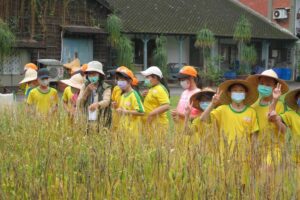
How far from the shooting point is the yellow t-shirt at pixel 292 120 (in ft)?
14.3

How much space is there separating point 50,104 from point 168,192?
364cm

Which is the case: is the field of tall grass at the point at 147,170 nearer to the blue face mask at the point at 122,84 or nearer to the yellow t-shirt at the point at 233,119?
the yellow t-shirt at the point at 233,119

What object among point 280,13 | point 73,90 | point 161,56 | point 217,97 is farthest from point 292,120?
point 280,13

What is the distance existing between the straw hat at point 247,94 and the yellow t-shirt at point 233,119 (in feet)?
0.29

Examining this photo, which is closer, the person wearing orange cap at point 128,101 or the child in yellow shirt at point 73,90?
the person wearing orange cap at point 128,101

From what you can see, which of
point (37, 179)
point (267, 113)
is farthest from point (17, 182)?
point (267, 113)

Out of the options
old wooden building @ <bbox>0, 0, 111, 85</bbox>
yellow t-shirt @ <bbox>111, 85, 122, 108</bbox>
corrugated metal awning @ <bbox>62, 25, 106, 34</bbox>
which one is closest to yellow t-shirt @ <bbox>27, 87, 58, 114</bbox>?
yellow t-shirt @ <bbox>111, 85, 122, 108</bbox>

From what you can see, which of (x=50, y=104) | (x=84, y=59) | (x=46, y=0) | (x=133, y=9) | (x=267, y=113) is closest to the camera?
(x=267, y=113)

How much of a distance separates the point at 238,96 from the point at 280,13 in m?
26.9

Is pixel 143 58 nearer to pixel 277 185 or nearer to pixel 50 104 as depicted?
pixel 50 104

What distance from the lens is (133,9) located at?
24609mm

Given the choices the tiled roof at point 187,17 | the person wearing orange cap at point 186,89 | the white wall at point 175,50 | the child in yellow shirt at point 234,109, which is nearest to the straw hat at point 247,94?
the child in yellow shirt at point 234,109

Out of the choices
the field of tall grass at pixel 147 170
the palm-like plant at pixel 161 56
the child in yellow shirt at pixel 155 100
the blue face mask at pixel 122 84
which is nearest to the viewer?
the field of tall grass at pixel 147 170

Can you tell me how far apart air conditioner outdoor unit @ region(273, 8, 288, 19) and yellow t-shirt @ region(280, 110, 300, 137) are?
88.1 ft
